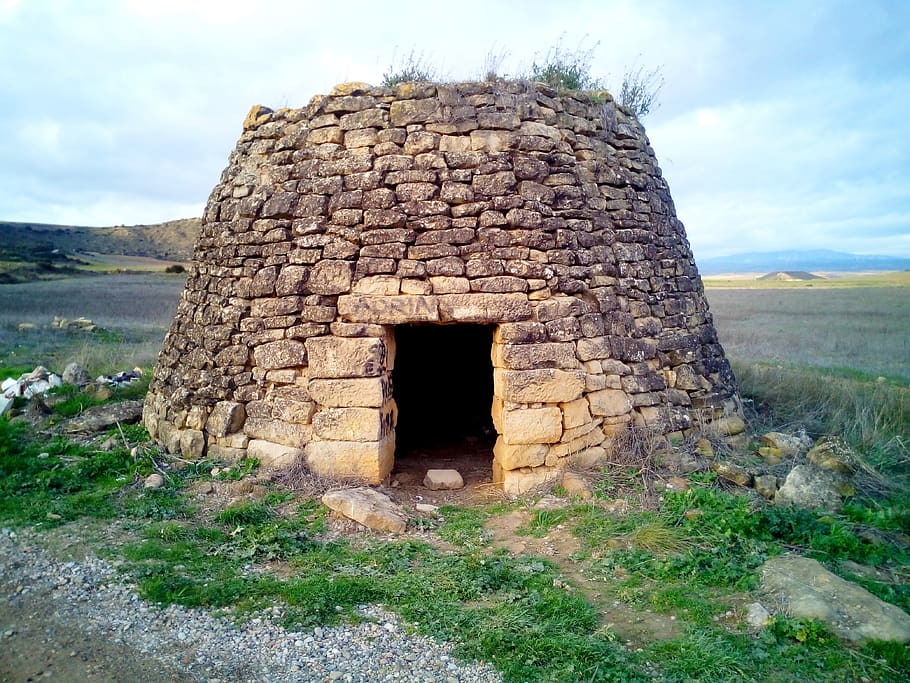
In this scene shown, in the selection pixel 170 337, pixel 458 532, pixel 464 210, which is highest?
pixel 464 210

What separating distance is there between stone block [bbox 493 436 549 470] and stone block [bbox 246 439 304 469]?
1.76 metres

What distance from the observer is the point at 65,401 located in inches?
286

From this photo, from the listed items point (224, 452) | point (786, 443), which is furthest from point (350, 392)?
point (786, 443)

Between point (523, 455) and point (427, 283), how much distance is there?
65.2 inches

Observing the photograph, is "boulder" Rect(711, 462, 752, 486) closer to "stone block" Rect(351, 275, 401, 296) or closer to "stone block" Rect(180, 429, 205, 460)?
"stone block" Rect(351, 275, 401, 296)

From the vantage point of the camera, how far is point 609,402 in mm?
5285

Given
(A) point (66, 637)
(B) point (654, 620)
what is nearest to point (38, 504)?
(A) point (66, 637)

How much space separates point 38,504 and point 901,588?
5.94 m

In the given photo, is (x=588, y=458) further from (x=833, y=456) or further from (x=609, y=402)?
(x=833, y=456)

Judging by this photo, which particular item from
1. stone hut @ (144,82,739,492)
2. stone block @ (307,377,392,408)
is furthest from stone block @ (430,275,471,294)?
stone block @ (307,377,392,408)

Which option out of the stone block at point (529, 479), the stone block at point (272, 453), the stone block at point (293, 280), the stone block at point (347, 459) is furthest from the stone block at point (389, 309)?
the stone block at point (529, 479)

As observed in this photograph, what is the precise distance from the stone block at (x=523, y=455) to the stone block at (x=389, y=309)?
Result: 50.1 inches

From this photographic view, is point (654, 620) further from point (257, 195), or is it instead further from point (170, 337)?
point (170, 337)

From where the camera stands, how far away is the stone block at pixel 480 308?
4.98m
